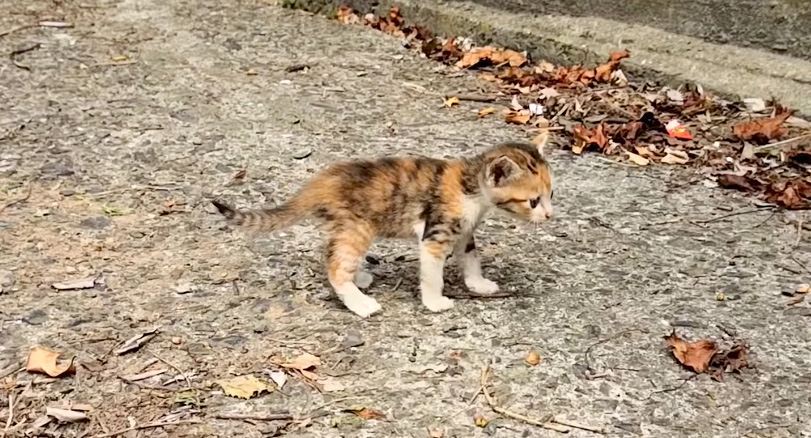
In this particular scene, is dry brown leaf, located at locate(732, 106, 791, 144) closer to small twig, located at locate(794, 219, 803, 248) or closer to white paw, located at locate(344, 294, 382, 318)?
small twig, located at locate(794, 219, 803, 248)

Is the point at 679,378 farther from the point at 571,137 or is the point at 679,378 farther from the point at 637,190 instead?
the point at 571,137

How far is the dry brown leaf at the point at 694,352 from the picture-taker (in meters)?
4.00

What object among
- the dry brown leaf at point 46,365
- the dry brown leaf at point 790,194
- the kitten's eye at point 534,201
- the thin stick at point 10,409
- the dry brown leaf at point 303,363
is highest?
the kitten's eye at point 534,201

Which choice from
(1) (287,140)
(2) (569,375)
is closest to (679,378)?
(2) (569,375)

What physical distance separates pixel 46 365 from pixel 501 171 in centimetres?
188

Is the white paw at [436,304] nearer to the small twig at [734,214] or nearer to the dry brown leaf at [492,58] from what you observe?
the small twig at [734,214]

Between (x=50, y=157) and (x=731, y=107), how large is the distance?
400cm

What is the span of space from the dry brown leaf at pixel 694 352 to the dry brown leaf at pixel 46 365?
7.46ft

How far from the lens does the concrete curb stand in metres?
6.52

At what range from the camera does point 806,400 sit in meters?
3.85

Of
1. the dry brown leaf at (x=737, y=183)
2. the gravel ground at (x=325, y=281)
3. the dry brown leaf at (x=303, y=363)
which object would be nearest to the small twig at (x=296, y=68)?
the gravel ground at (x=325, y=281)

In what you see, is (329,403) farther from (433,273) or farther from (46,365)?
(46,365)

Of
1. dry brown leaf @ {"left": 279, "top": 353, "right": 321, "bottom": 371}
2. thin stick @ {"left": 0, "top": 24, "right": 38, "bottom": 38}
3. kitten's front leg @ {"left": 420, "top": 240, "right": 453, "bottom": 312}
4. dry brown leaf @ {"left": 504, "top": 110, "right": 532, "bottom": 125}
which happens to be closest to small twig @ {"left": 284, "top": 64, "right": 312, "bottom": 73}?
dry brown leaf @ {"left": 504, "top": 110, "right": 532, "bottom": 125}

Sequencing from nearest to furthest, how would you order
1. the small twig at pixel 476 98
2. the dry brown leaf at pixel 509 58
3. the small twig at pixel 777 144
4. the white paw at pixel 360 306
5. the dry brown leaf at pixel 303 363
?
the dry brown leaf at pixel 303 363 → the white paw at pixel 360 306 → the small twig at pixel 777 144 → the small twig at pixel 476 98 → the dry brown leaf at pixel 509 58
